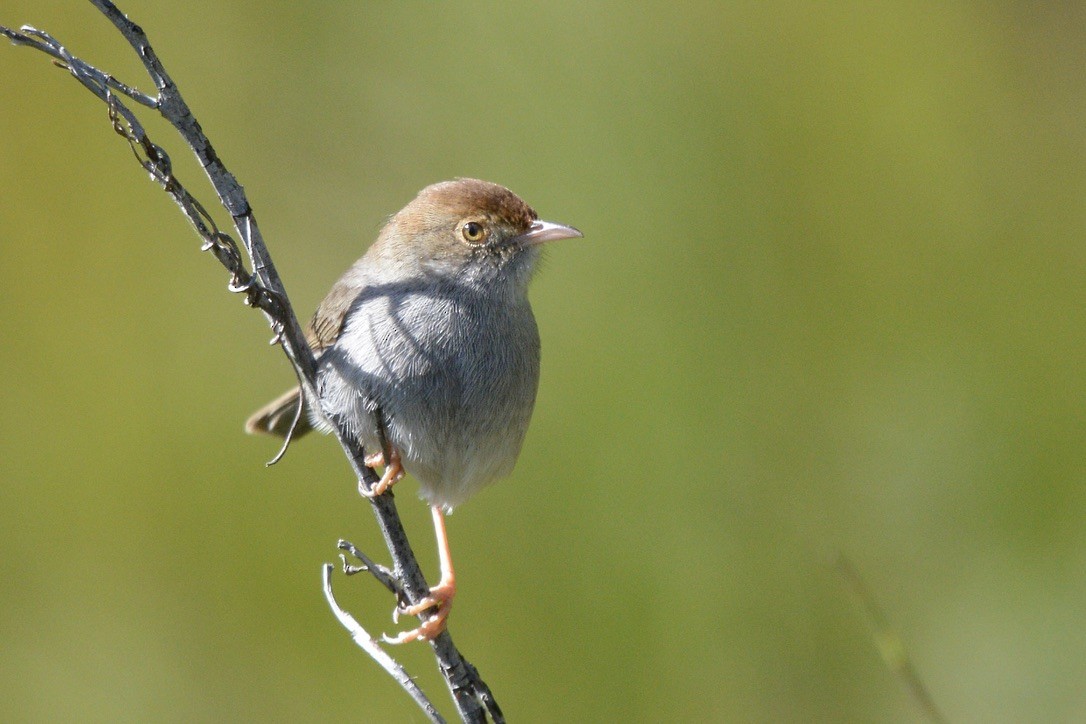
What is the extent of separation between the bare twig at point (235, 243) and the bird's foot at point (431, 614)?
3 centimetres

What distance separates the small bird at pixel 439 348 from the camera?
10.5 ft

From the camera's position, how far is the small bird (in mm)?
3203

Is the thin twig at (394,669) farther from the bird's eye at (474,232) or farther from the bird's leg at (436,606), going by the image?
the bird's eye at (474,232)

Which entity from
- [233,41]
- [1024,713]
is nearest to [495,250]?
[233,41]

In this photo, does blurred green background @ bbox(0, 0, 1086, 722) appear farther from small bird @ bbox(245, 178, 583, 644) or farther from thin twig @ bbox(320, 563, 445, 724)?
thin twig @ bbox(320, 563, 445, 724)

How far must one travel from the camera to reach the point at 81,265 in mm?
5398

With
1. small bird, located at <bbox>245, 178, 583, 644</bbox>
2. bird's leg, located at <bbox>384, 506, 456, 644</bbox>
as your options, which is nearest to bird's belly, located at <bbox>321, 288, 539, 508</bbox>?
small bird, located at <bbox>245, 178, 583, 644</bbox>

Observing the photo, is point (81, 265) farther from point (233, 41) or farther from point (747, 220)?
point (747, 220)

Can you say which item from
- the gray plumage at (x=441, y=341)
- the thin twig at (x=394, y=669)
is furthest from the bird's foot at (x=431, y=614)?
the gray plumage at (x=441, y=341)

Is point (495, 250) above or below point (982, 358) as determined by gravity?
above

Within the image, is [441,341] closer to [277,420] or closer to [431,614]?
[431,614]

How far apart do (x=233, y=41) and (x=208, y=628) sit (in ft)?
10.0

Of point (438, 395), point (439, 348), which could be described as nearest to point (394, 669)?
point (438, 395)

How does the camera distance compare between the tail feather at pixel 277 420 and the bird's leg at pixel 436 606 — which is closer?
the bird's leg at pixel 436 606
